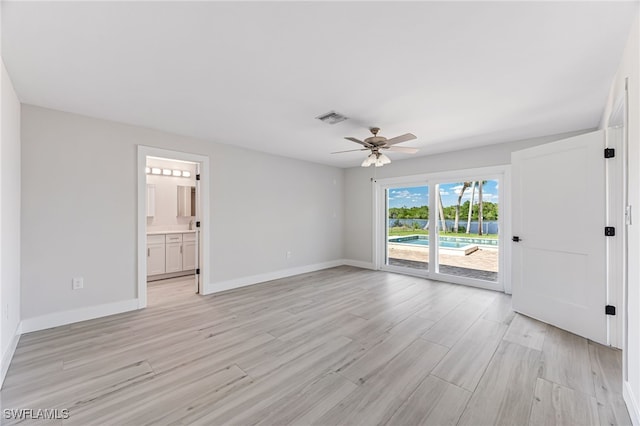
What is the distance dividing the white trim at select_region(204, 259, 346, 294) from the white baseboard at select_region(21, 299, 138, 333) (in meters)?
1.07

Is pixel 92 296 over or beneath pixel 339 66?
beneath

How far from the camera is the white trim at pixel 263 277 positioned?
171 inches

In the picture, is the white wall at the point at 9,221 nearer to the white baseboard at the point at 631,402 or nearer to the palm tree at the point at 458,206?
the white baseboard at the point at 631,402

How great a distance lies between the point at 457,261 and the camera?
530 cm

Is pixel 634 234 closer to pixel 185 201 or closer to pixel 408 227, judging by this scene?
pixel 408 227

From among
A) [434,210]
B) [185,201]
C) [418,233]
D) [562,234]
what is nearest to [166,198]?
[185,201]

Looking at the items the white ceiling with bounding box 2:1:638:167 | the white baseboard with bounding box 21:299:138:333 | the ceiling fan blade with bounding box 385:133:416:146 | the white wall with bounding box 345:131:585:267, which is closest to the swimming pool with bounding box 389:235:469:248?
the white wall with bounding box 345:131:585:267

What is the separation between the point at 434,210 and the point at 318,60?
13.3ft

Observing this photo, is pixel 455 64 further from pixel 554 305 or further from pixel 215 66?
pixel 554 305

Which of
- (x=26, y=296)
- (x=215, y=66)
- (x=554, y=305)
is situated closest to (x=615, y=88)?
(x=554, y=305)

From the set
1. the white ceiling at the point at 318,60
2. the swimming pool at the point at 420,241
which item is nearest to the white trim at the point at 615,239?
the white ceiling at the point at 318,60

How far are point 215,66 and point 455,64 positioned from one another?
6.21 ft

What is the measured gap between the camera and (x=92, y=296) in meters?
3.26

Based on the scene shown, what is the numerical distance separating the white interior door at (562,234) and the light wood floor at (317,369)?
0.83 feet
